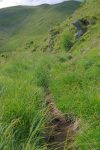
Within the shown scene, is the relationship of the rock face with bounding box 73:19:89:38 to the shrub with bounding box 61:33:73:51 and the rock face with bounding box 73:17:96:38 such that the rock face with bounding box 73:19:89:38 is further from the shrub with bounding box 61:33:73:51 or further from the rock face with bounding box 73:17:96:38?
the shrub with bounding box 61:33:73:51

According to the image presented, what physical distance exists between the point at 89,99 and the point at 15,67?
10.7m

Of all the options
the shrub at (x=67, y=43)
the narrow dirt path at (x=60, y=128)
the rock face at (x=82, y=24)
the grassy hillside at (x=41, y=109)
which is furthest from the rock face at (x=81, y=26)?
the narrow dirt path at (x=60, y=128)

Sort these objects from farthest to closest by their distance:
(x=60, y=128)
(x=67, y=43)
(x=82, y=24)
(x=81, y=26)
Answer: (x=67, y=43) < (x=82, y=24) < (x=81, y=26) < (x=60, y=128)

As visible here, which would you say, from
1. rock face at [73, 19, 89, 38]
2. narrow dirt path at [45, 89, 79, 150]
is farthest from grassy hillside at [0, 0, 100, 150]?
rock face at [73, 19, 89, 38]

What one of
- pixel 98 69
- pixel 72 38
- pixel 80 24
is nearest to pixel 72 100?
pixel 98 69

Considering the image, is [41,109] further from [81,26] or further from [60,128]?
[81,26]

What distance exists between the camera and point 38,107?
27.4 feet

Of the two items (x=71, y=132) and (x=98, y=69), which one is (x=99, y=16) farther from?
(x=71, y=132)

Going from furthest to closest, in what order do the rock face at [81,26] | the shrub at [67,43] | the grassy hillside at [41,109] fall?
the shrub at [67,43]
the rock face at [81,26]
the grassy hillside at [41,109]

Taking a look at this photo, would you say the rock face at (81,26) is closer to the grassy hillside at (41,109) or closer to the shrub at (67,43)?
the shrub at (67,43)

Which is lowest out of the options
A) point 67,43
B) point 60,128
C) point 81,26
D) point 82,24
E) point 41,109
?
point 67,43

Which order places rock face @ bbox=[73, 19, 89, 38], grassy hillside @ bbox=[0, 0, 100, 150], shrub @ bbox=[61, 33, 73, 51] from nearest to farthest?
1. grassy hillside @ bbox=[0, 0, 100, 150]
2. rock face @ bbox=[73, 19, 89, 38]
3. shrub @ bbox=[61, 33, 73, 51]

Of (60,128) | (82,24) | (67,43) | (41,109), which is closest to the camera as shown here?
(41,109)

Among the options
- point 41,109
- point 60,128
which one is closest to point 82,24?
point 60,128
